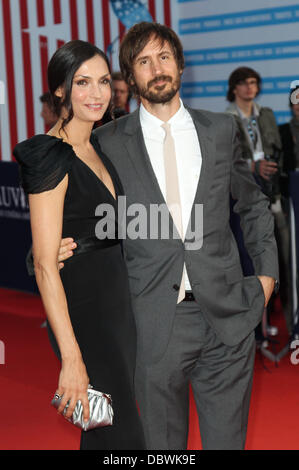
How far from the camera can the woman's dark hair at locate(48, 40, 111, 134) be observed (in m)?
2.05

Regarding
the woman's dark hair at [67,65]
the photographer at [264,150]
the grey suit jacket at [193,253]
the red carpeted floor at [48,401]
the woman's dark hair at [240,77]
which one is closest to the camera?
the woman's dark hair at [67,65]

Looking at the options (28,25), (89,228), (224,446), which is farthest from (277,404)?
(28,25)

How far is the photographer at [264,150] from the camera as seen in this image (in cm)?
490

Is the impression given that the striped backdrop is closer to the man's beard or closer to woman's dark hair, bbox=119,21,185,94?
woman's dark hair, bbox=119,21,185,94

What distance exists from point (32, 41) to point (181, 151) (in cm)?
695

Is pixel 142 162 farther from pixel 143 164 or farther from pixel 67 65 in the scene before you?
pixel 67 65

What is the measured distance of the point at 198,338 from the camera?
221cm

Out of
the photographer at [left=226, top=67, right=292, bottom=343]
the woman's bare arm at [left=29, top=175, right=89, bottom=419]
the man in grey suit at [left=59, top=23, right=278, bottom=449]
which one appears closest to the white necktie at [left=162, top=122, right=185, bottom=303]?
the man in grey suit at [left=59, top=23, right=278, bottom=449]

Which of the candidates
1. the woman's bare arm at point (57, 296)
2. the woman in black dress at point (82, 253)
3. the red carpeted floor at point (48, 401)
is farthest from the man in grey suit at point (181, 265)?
the red carpeted floor at point (48, 401)

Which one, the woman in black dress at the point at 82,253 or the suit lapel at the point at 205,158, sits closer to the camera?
the woman in black dress at the point at 82,253

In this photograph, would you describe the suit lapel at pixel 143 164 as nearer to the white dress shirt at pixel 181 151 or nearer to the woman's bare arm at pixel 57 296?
the white dress shirt at pixel 181 151

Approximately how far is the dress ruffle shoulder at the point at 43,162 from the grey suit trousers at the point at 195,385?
1.88 feet
